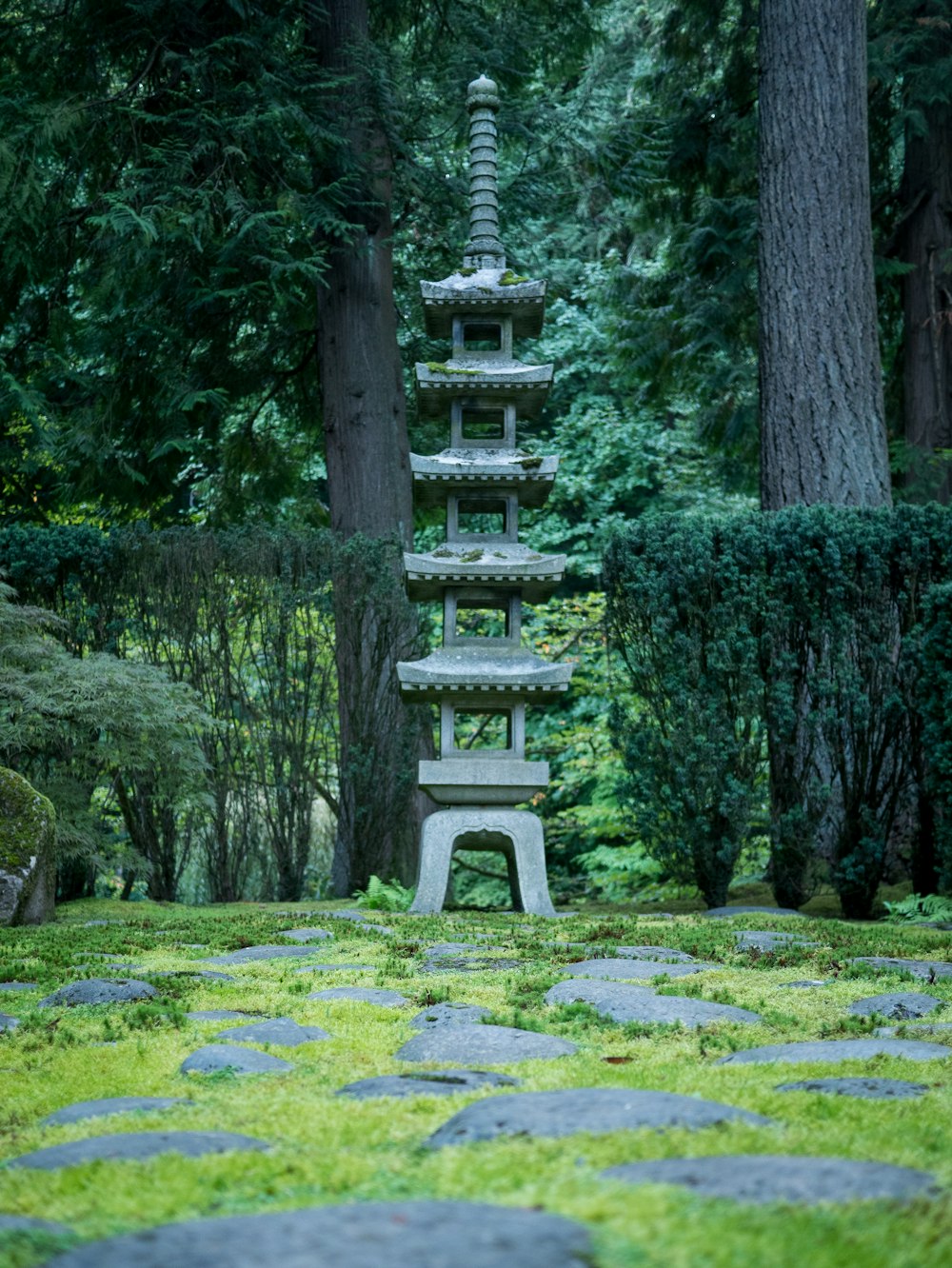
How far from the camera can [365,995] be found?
4.48 metres

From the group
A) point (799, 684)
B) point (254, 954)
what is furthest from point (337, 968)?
point (799, 684)

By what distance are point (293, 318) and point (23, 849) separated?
6.82 m

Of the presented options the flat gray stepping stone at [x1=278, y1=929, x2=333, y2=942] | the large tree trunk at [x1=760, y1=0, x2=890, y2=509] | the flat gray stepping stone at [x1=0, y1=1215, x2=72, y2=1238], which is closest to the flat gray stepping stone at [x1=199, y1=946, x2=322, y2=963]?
the flat gray stepping stone at [x1=278, y1=929, x2=333, y2=942]

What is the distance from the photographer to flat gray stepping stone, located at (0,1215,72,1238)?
5.84 feet

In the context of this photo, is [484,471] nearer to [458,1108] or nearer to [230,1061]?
[230,1061]

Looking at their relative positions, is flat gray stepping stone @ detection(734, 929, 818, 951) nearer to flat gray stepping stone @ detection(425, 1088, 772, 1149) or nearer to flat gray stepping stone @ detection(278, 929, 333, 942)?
flat gray stepping stone @ detection(278, 929, 333, 942)

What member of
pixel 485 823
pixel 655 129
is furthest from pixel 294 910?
pixel 655 129

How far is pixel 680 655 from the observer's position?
7895 millimetres

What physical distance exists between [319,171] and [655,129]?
11.4 ft

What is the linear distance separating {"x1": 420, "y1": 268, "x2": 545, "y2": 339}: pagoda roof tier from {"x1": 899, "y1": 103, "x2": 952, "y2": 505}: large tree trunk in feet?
14.9

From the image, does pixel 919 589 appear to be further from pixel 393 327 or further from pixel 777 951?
pixel 393 327

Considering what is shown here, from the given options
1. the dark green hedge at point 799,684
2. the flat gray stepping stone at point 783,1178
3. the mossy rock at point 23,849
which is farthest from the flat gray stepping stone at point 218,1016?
the dark green hedge at point 799,684

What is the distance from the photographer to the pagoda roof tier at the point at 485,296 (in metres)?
8.97

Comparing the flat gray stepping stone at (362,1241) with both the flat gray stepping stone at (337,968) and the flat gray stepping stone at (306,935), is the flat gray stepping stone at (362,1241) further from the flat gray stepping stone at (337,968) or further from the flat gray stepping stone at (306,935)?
the flat gray stepping stone at (306,935)
